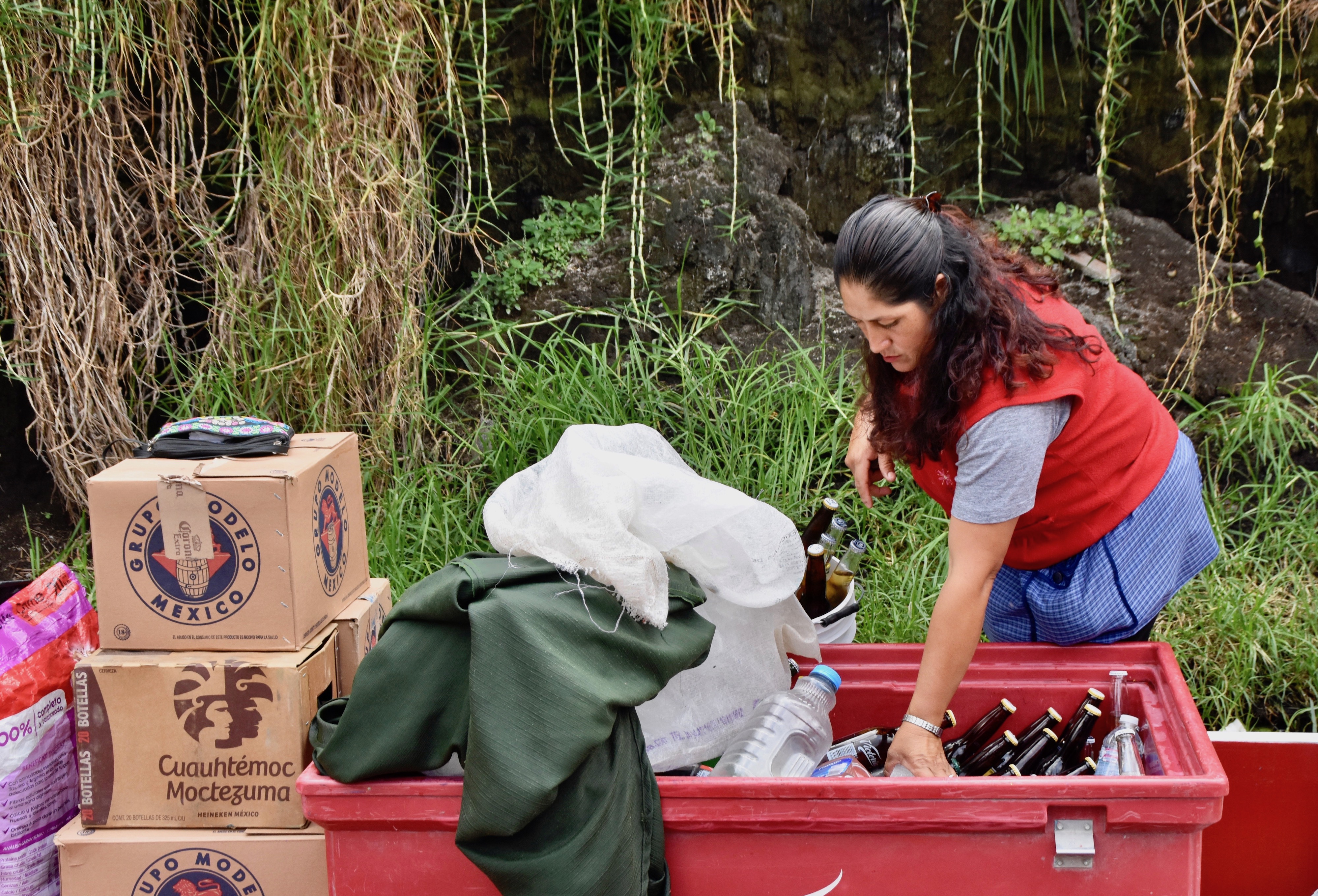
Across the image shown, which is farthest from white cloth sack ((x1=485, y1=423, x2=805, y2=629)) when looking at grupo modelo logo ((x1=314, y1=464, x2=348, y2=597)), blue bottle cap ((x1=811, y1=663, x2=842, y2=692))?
grupo modelo logo ((x1=314, y1=464, x2=348, y2=597))

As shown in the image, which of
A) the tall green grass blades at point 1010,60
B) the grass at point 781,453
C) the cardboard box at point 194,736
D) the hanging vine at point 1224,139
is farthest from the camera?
the tall green grass blades at point 1010,60

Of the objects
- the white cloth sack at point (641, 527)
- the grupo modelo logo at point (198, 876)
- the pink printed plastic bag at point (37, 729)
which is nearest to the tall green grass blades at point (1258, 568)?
the white cloth sack at point (641, 527)

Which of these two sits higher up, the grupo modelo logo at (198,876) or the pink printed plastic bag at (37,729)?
the pink printed plastic bag at (37,729)

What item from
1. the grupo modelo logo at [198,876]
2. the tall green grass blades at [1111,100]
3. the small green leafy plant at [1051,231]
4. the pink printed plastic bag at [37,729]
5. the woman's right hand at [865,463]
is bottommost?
the grupo modelo logo at [198,876]

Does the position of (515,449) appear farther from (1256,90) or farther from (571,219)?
(1256,90)

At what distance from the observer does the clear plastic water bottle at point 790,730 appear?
1.72 m

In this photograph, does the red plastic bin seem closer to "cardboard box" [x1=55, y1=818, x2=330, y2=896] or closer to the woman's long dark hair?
"cardboard box" [x1=55, y1=818, x2=330, y2=896]

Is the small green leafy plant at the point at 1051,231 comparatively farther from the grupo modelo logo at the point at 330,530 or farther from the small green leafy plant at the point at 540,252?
the grupo modelo logo at the point at 330,530

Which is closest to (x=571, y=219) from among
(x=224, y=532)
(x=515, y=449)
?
(x=515, y=449)

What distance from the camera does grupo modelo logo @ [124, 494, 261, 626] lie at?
1801mm

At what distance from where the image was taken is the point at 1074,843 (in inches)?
55.6

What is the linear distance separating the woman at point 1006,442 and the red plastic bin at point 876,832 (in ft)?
0.61

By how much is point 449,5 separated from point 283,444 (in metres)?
2.29

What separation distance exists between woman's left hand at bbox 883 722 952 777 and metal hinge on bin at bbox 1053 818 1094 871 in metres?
0.21
